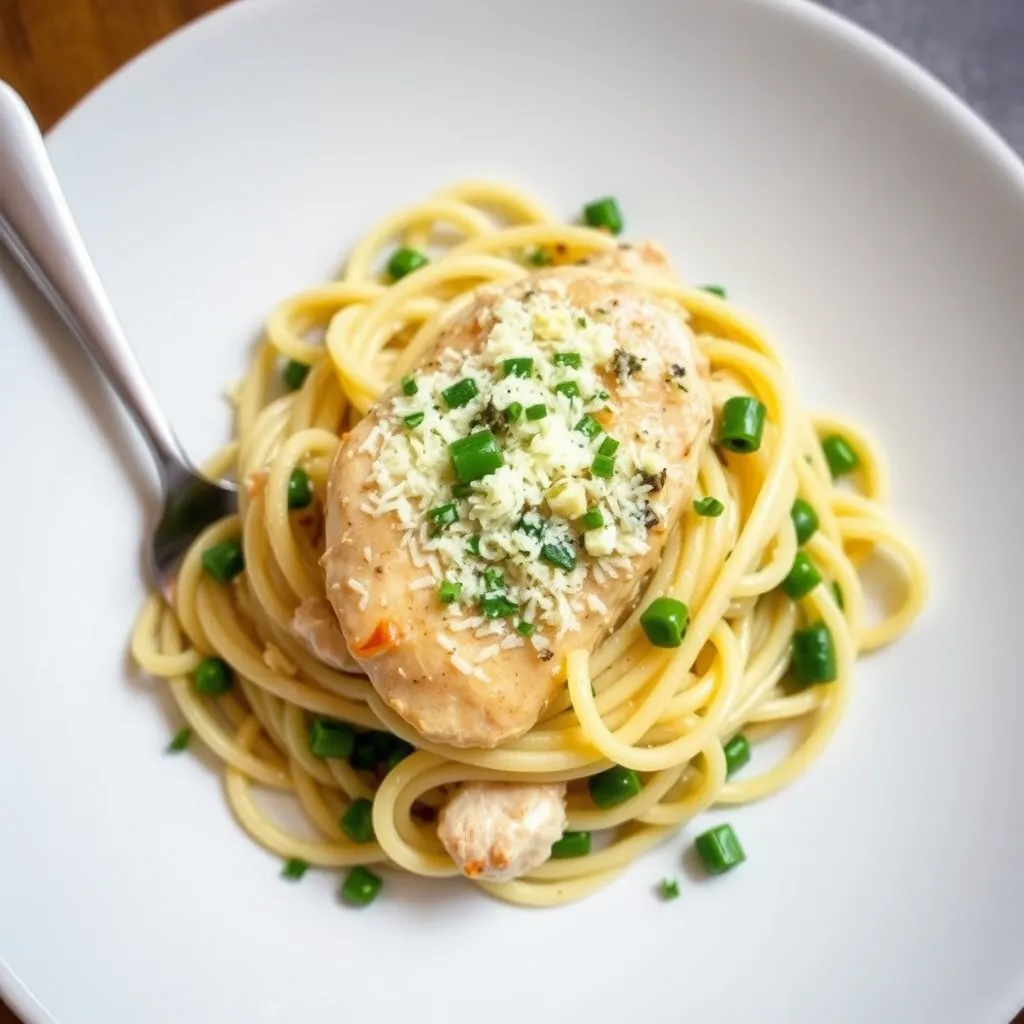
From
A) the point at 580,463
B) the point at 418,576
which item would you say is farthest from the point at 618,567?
the point at 418,576

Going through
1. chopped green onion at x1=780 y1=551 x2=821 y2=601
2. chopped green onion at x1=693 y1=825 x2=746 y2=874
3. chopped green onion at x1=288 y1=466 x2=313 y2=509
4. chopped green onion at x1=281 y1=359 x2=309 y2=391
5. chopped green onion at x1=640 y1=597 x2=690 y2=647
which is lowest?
chopped green onion at x1=693 y1=825 x2=746 y2=874

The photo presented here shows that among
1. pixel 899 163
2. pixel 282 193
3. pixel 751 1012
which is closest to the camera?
pixel 751 1012

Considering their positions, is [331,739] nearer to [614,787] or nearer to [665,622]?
[614,787]

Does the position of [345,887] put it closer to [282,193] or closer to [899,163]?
[282,193]

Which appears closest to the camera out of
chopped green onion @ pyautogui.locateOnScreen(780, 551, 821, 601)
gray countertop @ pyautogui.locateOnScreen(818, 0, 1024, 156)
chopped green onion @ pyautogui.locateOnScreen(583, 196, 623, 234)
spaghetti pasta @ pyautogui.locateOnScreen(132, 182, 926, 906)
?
spaghetti pasta @ pyautogui.locateOnScreen(132, 182, 926, 906)

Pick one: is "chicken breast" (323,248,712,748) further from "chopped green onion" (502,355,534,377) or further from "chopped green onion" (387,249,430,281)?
"chopped green onion" (387,249,430,281)

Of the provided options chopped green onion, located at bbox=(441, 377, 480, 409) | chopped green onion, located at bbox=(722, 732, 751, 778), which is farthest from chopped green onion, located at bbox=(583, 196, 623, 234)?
chopped green onion, located at bbox=(722, 732, 751, 778)
